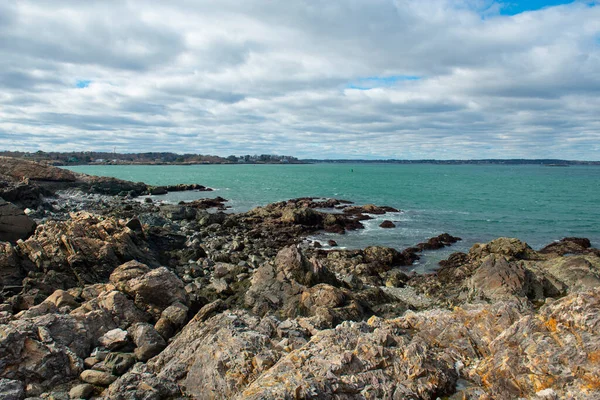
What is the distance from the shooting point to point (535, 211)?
5225 centimetres

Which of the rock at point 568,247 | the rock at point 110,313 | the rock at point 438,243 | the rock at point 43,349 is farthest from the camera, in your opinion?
the rock at point 438,243

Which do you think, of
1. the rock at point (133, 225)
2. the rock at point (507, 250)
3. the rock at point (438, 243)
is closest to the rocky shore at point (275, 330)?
the rock at point (133, 225)

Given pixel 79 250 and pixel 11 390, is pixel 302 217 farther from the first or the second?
pixel 11 390

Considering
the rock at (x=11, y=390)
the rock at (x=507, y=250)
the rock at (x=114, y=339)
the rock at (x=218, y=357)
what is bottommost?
the rock at (x=507, y=250)

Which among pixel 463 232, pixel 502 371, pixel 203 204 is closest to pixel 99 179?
pixel 203 204

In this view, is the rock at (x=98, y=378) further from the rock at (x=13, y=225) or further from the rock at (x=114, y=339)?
the rock at (x=13, y=225)

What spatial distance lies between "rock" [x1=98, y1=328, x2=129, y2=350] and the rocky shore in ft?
0.10

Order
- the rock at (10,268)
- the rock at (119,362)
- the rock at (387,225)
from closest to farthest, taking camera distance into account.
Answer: the rock at (119,362) → the rock at (10,268) → the rock at (387,225)

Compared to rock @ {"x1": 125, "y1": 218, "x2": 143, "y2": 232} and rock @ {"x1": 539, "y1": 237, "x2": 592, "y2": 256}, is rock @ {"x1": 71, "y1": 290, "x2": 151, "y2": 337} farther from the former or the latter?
rock @ {"x1": 539, "y1": 237, "x2": 592, "y2": 256}

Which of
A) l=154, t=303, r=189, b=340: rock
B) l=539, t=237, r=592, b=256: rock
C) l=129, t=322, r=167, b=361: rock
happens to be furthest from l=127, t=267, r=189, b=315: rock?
l=539, t=237, r=592, b=256: rock

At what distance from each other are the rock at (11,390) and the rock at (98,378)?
106cm

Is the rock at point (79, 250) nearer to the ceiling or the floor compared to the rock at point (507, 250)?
nearer to the ceiling

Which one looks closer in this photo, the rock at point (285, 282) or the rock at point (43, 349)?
the rock at point (43, 349)

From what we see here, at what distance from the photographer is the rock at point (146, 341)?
9.03 meters
